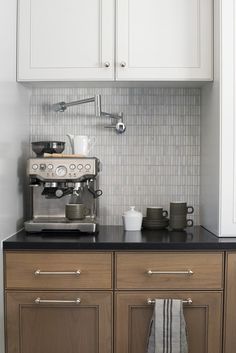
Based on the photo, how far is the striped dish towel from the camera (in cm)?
180

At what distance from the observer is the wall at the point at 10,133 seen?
188cm

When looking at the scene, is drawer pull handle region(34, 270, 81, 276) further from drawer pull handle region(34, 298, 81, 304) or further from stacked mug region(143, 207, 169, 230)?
stacked mug region(143, 207, 169, 230)

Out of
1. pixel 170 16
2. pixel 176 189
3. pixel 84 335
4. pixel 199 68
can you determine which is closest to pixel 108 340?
pixel 84 335

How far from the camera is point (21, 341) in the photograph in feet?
6.11

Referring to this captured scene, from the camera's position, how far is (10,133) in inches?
79.3

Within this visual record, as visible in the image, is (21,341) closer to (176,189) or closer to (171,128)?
(176,189)

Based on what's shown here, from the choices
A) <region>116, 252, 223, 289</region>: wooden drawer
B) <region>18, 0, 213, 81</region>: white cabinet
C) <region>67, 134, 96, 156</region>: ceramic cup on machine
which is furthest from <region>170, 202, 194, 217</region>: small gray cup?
<region>18, 0, 213, 81</region>: white cabinet

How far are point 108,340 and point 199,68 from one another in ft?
4.24

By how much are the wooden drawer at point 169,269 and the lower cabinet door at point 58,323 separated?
120 mm

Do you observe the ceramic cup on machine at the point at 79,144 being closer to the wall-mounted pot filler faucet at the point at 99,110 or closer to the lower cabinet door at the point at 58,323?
the wall-mounted pot filler faucet at the point at 99,110

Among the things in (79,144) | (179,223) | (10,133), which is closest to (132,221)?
(179,223)

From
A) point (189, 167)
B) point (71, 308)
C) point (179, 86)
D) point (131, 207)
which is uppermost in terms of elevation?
point (179, 86)

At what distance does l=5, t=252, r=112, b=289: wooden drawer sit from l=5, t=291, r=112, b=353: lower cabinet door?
38 mm

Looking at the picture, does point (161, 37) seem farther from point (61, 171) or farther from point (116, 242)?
point (116, 242)
